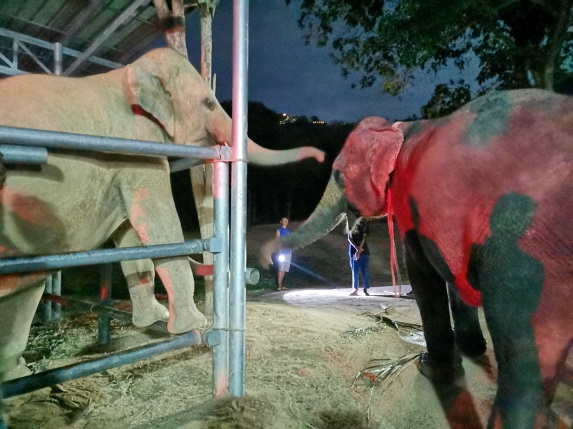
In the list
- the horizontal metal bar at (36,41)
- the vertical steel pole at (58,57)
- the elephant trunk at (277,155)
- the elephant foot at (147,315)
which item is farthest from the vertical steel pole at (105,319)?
the horizontal metal bar at (36,41)

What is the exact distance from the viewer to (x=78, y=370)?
169cm

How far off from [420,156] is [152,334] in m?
2.96

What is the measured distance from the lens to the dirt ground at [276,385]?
2516 millimetres

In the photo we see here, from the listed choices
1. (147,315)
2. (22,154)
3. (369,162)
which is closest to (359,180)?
→ (369,162)

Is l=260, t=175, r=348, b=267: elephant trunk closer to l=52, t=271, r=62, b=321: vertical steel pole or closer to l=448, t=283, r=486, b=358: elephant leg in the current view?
l=448, t=283, r=486, b=358: elephant leg

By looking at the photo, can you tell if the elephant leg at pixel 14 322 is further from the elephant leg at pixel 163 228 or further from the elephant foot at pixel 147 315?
the elephant leg at pixel 163 228

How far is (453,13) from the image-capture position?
8578mm

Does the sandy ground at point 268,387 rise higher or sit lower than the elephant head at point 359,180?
lower

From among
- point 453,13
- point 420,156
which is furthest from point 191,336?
point 453,13

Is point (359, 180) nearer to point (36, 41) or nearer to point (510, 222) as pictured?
point (510, 222)

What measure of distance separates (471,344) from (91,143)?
2936 millimetres

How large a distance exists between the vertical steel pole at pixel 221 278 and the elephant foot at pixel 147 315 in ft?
3.77

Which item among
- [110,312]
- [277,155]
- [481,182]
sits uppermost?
[277,155]

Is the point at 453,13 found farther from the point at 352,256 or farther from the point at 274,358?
the point at 274,358
